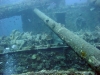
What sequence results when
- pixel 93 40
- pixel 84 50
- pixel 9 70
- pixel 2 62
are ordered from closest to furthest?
pixel 84 50, pixel 9 70, pixel 2 62, pixel 93 40

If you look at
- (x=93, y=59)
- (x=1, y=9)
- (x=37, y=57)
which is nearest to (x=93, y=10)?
(x=1, y=9)

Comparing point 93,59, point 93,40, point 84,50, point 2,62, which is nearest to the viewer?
point 93,59

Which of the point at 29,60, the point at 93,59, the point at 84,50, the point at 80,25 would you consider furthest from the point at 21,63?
the point at 80,25

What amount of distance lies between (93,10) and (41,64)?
9.40 meters

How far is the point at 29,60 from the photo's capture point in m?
6.59

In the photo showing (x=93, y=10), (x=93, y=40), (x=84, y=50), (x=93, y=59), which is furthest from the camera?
(x=93, y=10)

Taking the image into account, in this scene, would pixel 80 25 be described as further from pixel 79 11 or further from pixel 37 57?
pixel 37 57

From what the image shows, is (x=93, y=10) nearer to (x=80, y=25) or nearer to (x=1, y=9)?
(x=80, y=25)

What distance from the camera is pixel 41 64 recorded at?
6305mm

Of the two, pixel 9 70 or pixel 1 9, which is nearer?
pixel 9 70

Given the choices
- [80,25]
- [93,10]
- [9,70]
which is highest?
[93,10]

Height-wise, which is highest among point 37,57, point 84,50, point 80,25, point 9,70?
point 80,25

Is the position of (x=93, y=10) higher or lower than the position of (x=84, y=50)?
higher

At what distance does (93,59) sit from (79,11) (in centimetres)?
1142
